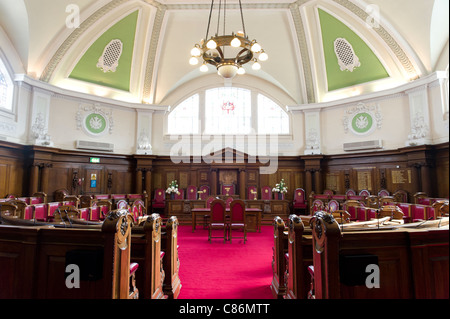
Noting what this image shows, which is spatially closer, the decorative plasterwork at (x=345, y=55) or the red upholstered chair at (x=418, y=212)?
the red upholstered chair at (x=418, y=212)

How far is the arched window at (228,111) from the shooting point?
1501cm

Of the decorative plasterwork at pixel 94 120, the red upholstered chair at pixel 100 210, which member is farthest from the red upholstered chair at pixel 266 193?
the decorative plasterwork at pixel 94 120

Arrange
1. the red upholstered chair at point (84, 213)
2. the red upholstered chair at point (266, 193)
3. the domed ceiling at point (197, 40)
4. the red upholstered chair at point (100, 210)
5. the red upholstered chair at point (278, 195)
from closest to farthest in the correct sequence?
the red upholstered chair at point (84, 213) → the red upholstered chair at point (100, 210) → the domed ceiling at point (197, 40) → the red upholstered chair at point (266, 193) → the red upholstered chair at point (278, 195)

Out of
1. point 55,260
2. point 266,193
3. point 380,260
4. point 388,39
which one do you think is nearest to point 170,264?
point 55,260

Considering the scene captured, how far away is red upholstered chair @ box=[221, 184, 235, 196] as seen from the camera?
1362 centimetres

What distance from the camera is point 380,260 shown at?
2164 millimetres

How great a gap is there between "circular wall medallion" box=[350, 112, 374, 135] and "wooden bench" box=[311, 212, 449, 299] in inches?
475

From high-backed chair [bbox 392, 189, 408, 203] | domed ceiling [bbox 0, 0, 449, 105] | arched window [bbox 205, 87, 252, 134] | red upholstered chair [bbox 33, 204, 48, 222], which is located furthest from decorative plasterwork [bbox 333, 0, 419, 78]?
red upholstered chair [bbox 33, 204, 48, 222]

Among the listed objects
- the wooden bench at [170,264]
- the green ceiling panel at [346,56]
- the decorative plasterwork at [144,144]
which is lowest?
the wooden bench at [170,264]

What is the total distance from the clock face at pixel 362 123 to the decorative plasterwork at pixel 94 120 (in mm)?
12066

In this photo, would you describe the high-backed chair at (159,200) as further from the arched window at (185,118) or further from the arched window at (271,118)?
the arched window at (271,118)

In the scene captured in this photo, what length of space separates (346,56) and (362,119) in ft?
10.2
